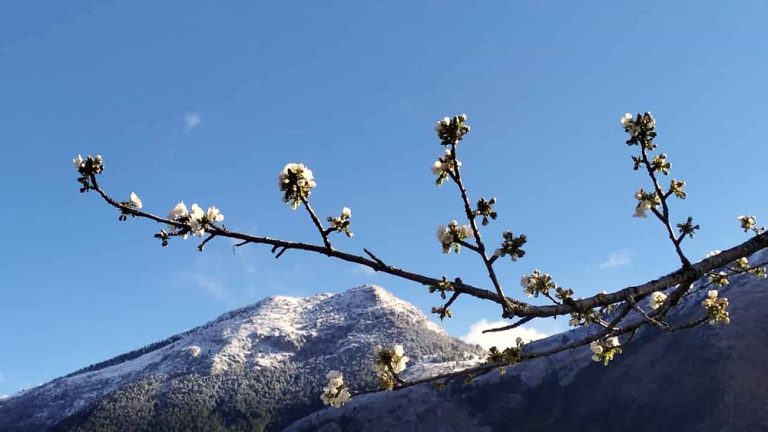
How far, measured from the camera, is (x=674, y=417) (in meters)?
137

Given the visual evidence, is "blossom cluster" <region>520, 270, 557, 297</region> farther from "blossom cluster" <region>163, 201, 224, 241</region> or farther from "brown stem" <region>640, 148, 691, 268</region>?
"blossom cluster" <region>163, 201, 224, 241</region>

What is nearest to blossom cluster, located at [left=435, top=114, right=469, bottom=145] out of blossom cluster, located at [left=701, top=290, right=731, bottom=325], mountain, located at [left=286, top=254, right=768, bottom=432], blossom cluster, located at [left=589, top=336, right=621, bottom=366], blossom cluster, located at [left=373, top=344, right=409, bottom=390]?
blossom cluster, located at [left=373, top=344, right=409, bottom=390]

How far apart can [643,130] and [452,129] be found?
2652mm

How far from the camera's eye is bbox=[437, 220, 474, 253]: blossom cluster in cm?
717

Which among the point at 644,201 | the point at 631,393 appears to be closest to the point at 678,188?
the point at 644,201

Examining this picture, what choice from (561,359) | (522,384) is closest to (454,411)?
(522,384)

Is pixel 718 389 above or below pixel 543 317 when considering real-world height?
below

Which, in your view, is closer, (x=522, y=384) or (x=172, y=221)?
(x=172, y=221)

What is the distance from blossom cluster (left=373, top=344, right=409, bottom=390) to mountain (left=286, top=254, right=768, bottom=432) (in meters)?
138

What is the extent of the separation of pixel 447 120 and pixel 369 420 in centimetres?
18746

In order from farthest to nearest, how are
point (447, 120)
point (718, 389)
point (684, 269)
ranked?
point (718, 389), point (684, 269), point (447, 120)

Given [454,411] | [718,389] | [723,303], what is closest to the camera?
[723,303]

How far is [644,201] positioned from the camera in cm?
841

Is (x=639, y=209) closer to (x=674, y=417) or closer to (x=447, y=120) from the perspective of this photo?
(x=447, y=120)
